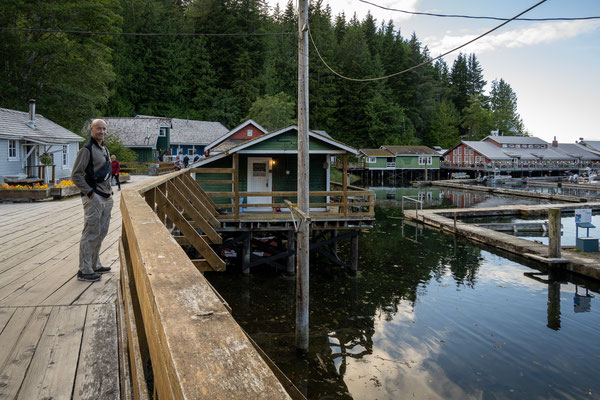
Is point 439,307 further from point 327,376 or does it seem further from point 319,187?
point 319,187

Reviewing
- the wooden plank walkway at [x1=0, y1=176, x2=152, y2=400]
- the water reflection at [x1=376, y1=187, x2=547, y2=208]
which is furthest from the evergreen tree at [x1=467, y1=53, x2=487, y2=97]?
the wooden plank walkway at [x1=0, y1=176, x2=152, y2=400]

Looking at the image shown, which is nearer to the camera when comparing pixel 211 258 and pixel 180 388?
pixel 180 388

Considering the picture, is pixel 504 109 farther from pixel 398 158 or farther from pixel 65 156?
pixel 65 156

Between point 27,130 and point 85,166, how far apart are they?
19.9m

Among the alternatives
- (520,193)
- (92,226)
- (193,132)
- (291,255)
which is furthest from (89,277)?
(193,132)

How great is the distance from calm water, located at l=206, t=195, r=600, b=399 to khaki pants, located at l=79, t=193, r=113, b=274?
5015 mm

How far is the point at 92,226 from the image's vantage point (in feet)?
16.2

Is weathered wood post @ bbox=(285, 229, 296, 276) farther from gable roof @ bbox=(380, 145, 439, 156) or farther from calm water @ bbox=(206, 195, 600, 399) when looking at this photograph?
gable roof @ bbox=(380, 145, 439, 156)

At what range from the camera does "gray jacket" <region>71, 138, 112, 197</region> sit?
4.79m

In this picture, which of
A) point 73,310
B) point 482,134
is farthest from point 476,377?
point 482,134

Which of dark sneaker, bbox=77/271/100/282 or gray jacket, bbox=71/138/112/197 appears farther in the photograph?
dark sneaker, bbox=77/271/100/282

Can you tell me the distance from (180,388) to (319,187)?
17.3m

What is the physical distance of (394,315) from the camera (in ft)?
39.2

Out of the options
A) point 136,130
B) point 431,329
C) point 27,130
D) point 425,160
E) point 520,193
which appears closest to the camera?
point 431,329
